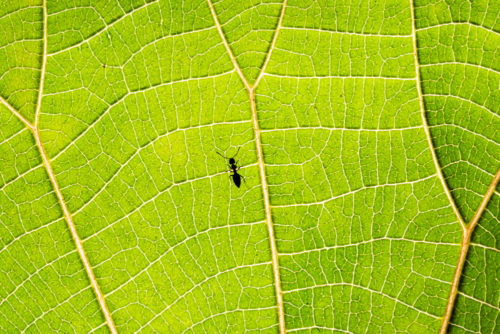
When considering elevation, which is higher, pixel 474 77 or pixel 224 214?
pixel 474 77

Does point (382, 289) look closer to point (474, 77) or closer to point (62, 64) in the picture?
point (474, 77)

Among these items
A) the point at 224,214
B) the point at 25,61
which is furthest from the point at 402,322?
the point at 25,61

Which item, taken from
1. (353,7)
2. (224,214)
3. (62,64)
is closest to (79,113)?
(62,64)

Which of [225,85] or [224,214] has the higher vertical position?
[225,85]

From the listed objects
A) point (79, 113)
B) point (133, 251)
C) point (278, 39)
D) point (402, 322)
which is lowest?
point (402, 322)

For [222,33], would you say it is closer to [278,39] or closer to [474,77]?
[278,39]

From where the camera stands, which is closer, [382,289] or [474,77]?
[474,77]
